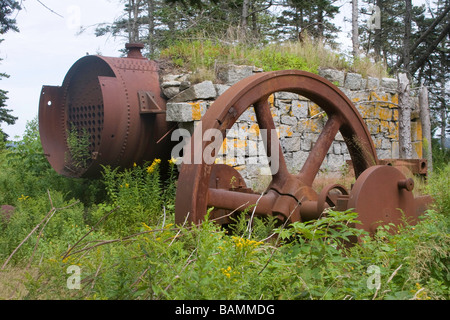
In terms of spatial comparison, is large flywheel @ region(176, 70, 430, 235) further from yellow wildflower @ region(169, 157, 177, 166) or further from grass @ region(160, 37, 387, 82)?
grass @ region(160, 37, 387, 82)

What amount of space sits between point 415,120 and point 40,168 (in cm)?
686

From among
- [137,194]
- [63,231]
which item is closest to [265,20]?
[137,194]

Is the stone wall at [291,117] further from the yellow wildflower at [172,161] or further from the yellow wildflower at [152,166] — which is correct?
the yellow wildflower at [152,166]

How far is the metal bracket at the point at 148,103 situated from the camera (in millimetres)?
6789

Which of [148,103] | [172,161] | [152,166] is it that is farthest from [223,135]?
[148,103]

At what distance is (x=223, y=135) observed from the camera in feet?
12.7

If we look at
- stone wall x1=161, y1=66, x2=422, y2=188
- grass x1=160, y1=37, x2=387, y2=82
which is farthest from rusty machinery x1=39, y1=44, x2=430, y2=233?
grass x1=160, y1=37, x2=387, y2=82

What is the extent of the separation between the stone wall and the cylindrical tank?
0.32m

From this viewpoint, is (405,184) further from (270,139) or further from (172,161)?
(172,161)

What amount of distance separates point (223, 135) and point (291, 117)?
4384 millimetres

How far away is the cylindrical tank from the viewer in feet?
21.6

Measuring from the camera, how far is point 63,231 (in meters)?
5.06

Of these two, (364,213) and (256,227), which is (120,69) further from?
(364,213)

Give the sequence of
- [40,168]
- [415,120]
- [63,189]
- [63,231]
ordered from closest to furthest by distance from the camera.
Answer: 1. [63,231]
2. [63,189]
3. [40,168]
4. [415,120]
